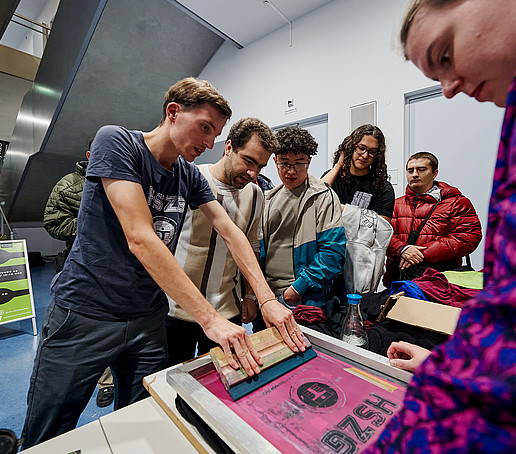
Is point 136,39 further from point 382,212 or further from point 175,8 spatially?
point 382,212

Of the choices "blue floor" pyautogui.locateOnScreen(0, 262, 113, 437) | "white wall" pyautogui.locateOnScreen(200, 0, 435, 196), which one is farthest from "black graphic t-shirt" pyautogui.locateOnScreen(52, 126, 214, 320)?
"white wall" pyautogui.locateOnScreen(200, 0, 435, 196)

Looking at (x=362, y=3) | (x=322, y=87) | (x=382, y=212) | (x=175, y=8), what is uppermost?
(x=175, y=8)

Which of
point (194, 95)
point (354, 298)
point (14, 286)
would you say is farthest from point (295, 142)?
point (14, 286)

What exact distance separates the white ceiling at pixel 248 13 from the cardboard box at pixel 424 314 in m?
3.67

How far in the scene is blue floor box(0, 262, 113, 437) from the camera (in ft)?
5.51

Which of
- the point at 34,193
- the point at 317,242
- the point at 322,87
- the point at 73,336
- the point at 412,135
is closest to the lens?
the point at 73,336

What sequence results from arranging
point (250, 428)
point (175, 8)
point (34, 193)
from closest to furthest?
1. point (250, 428)
2. point (175, 8)
3. point (34, 193)

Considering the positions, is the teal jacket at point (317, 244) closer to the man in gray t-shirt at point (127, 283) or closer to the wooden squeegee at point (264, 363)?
the man in gray t-shirt at point (127, 283)

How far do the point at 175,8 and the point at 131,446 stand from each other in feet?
15.6

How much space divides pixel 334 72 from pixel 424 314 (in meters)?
3.12

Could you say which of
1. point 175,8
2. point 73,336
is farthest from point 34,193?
point 73,336

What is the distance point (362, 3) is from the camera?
3.04 meters

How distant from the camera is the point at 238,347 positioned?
28.1 inches

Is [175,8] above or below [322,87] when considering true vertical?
above
